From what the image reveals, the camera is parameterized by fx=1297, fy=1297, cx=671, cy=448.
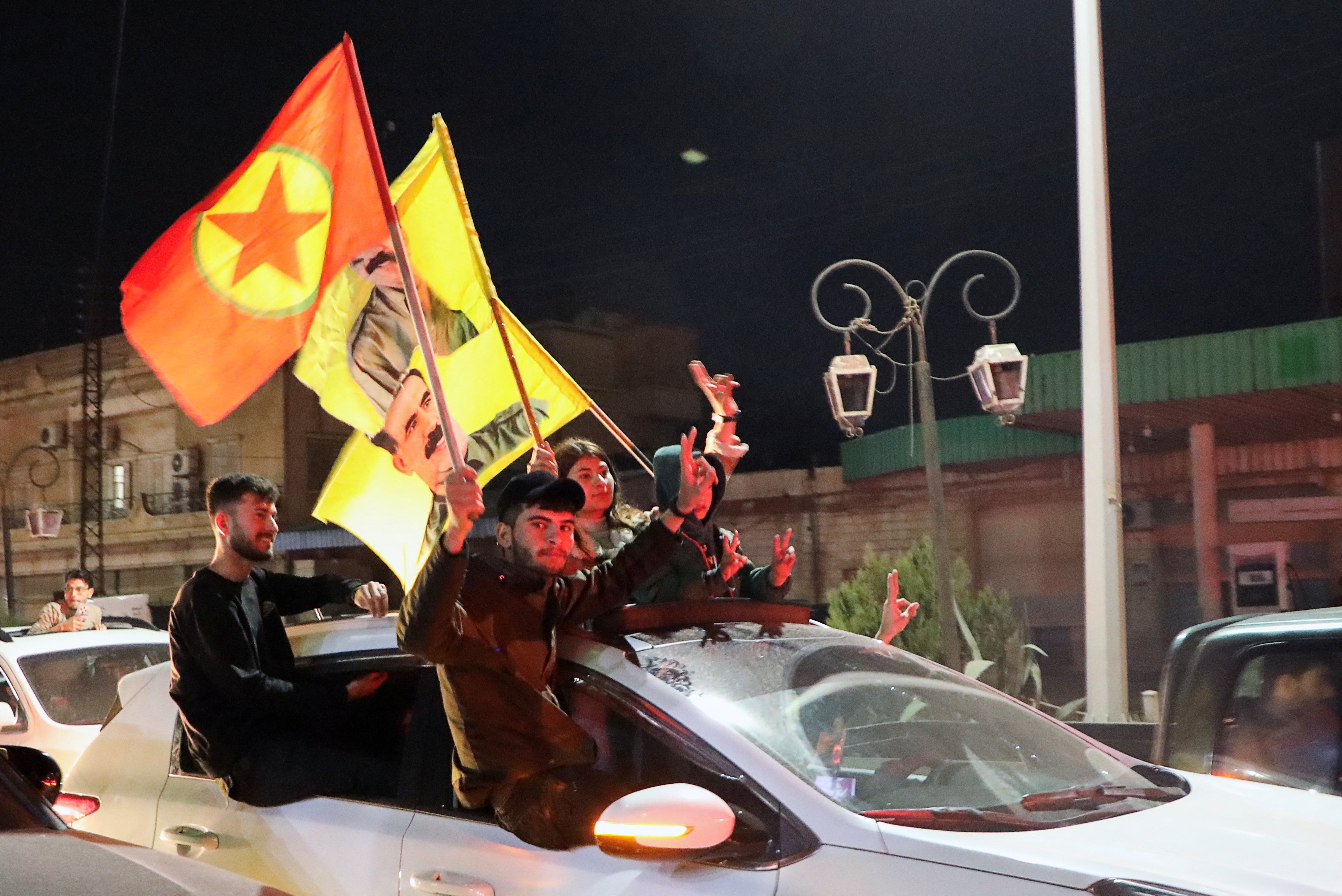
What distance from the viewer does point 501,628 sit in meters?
3.35

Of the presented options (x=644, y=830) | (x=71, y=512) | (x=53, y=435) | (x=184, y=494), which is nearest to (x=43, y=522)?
(x=184, y=494)

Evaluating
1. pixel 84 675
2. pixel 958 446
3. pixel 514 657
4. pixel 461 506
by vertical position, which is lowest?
pixel 84 675

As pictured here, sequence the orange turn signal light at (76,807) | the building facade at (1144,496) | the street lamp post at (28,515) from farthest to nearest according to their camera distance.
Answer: the street lamp post at (28,515)
the building facade at (1144,496)
the orange turn signal light at (76,807)

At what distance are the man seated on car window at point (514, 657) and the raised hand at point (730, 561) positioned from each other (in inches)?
34.9

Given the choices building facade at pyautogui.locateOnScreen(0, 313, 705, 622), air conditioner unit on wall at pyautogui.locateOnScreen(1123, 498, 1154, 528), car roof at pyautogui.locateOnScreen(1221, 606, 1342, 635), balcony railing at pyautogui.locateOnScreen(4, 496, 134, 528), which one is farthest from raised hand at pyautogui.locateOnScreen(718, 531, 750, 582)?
balcony railing at pyautogui.locateOnScreen(4, 496, 134, 528)

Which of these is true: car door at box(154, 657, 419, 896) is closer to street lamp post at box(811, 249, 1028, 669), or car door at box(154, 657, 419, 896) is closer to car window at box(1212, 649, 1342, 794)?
car window at box(1212, 649, 1342, 794)

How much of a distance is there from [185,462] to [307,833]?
106 ft

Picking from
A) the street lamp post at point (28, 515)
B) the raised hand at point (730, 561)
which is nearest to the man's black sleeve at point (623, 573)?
the raised hand at point (730, 561)

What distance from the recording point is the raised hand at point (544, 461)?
4.73m

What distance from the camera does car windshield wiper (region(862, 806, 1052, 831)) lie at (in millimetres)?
2711

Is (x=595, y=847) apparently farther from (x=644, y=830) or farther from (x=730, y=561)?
(x=730, y=561)

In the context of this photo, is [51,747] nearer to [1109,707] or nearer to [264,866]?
[264,866]

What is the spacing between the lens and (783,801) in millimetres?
2775

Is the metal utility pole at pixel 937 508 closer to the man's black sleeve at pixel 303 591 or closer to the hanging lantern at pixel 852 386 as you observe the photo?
the hanging lantern at pixel 852 386
